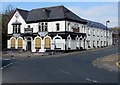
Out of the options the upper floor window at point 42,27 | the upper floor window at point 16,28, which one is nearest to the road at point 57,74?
the upper floor window at point 42,27

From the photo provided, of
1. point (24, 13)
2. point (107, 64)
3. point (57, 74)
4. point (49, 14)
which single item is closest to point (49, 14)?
point (49, 14)

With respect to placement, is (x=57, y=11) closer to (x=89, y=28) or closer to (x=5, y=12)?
(x=89, y=28)

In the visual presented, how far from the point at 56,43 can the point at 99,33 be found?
22329 millimetres

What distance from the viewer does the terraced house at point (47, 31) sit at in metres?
39.6

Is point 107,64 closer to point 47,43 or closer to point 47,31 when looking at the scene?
point 47,43

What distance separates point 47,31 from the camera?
40.9 m

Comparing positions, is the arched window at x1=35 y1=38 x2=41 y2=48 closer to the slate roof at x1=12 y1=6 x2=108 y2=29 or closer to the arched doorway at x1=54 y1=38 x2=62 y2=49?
the arched doorway at x1=54 y1=38 x2=62 y2=49

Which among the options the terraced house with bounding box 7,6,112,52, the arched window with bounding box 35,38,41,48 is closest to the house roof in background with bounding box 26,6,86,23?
the terraced house with bounding box 7,6,112,52

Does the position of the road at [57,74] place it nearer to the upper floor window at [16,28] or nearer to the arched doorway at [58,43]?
the arched doorway at [58,43]

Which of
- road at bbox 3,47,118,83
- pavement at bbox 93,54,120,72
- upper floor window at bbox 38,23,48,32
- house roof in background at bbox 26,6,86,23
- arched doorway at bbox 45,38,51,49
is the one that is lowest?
pavement at bbox 93,54,120,72

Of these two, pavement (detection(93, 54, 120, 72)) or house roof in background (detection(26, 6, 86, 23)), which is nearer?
pavement (detection(93, 54, 120, 72))

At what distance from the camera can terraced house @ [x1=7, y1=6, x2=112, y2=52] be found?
3956 cm

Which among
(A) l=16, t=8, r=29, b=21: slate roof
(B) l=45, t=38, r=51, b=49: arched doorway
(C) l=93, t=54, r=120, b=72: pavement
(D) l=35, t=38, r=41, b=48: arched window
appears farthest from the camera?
(A) l=16, t=8, r=29, b=21: slate roof

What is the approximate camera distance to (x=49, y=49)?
3959 centimetres
